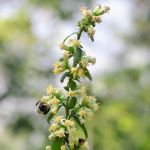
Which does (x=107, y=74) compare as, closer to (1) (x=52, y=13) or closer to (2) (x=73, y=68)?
(1) (x=52, y=13)

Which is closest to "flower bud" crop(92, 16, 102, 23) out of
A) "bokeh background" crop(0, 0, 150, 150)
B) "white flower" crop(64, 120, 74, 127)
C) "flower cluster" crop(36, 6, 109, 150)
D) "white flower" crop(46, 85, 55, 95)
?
"flower cluster" crop(36, 6, 109, 150)

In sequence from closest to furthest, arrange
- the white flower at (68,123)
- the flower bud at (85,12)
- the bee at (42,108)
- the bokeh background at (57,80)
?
the white flower at (68,123) → the flower bud at (85,12) → the bee at (42,108) → the bokeh background at (57,80)

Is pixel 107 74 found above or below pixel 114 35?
below

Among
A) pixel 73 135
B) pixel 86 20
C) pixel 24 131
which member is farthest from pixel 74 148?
pixel 24 131

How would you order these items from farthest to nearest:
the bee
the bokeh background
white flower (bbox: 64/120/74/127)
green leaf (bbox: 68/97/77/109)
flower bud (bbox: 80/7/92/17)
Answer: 1. the bokeh background
2. the bee
3. flower bud (bbox: 80/7/92/17)
4. green leaf (bbox: 68/97/77/109)
5. white flower (bbox: 64/120/74/127)

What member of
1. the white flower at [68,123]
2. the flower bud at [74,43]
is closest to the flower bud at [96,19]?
the flower bud at [74,43]

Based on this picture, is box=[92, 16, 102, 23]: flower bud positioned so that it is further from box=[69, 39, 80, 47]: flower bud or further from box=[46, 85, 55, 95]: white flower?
box=[46, 85, 55, 95]: white flower

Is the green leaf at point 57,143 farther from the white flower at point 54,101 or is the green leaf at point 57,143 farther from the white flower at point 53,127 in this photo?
the white flower at point 54,101

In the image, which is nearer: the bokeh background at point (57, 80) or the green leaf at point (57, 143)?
the green leaf at point (57, 143)
